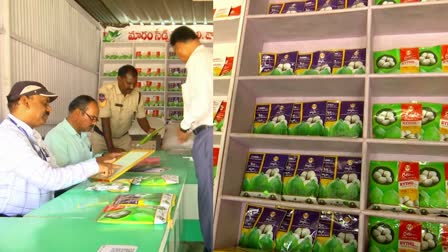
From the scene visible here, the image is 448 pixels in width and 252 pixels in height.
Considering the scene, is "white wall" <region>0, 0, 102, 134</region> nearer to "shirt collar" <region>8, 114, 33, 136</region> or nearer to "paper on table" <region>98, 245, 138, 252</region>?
"shirt collar" <region>8, 114, 33, 136</region>

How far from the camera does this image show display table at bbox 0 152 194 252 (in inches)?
17.6

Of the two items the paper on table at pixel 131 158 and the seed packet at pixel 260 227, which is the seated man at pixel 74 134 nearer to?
the paper on table at pixel 131 158

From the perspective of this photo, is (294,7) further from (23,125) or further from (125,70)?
(23,125)

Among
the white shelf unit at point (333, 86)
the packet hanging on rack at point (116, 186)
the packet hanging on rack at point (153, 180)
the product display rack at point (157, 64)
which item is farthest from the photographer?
the white shelf unit at point (333, 86)

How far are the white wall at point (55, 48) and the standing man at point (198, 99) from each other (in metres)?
0.12

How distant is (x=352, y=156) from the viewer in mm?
1429

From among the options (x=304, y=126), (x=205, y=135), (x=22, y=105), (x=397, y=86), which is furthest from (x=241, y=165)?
(x=22, y=105)

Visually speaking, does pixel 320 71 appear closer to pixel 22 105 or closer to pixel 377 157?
pixel 377 157

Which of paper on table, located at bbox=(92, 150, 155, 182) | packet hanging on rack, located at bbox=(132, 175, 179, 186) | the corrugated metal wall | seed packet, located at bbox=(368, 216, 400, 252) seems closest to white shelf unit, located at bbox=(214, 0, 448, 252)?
seed packet, located at bbox=(368, 216, 400, 252)

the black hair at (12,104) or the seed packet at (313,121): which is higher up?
the seed packet at (313,121)

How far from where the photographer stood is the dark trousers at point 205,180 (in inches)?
18.6

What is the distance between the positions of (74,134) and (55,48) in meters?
0.11

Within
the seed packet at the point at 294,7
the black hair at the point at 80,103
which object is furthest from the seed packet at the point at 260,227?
the black hair at the point at 80,103

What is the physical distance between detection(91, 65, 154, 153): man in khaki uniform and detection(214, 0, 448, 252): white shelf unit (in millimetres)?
657
